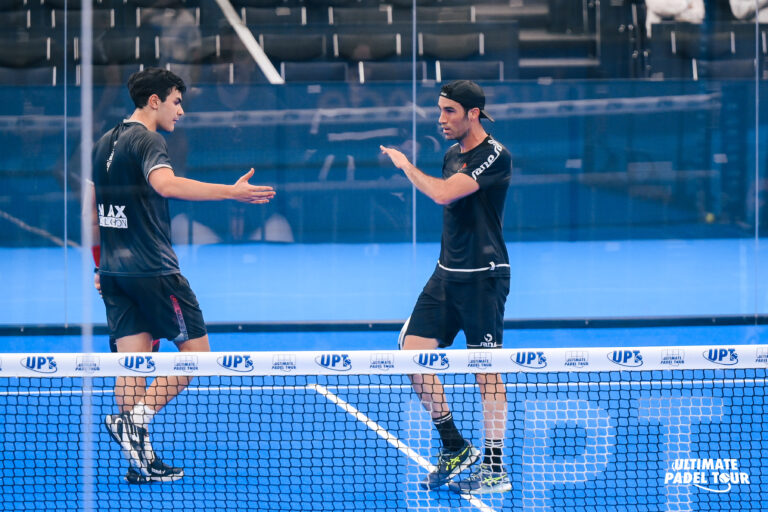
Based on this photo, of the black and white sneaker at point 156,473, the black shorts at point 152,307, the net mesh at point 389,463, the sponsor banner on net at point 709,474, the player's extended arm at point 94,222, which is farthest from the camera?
A: the player's extended arm at point 94,222

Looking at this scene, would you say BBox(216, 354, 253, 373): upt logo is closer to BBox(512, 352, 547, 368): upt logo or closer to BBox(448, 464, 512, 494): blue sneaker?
BBox(512, 352, 547, 368): upt logo

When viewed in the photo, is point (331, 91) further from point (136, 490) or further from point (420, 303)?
point (136, 490)

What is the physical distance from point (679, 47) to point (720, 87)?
0.43 meters

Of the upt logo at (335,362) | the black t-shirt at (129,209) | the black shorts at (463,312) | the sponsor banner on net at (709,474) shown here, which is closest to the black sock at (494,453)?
the black shorts at (463,312)

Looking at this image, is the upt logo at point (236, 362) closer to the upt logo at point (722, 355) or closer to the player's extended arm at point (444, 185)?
the player's extended arm at point (444, 185)

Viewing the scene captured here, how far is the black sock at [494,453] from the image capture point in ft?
13.3

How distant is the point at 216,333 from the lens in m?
7.90

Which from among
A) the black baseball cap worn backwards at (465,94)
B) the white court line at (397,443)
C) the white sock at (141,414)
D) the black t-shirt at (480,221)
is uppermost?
the black baseball cap worn backwards at (465,94)

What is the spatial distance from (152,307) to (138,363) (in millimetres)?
787

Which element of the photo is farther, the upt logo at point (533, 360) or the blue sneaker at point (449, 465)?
the blue sneaker at point (449, 465)

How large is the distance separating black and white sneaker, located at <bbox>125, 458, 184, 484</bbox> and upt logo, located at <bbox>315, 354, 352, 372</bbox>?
3.36 feet

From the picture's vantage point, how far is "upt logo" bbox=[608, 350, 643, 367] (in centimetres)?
354

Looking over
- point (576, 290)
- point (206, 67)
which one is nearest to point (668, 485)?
point (576, 290)

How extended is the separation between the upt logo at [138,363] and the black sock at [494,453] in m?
1.35
